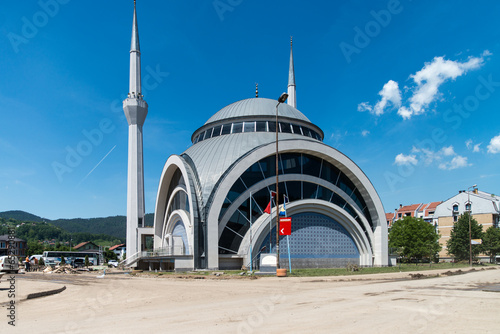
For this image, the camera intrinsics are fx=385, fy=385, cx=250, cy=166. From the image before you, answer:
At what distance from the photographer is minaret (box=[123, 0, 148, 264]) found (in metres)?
45.6

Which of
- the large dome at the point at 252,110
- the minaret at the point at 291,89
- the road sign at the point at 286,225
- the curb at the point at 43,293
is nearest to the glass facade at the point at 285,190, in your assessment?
the large dome at the point at 252,110

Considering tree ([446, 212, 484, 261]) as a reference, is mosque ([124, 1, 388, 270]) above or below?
above

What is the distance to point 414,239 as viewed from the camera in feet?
184

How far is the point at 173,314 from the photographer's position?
32.0 ft

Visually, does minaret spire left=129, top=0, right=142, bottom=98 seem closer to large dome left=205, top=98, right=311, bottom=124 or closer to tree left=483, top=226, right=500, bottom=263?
large dome left=205, top=98, right=311, bottom=124

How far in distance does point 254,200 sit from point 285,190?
3461 mm

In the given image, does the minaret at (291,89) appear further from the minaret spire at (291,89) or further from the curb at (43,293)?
the curb at (43,293)

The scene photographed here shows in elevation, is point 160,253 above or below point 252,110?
below

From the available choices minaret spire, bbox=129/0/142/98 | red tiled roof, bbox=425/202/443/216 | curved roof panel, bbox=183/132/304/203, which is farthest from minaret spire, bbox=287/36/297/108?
red tiled roof, bbox=425/202/443/216

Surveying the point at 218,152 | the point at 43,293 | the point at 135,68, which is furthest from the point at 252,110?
the point at 43,293

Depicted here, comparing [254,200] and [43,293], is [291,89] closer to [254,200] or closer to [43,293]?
[254,200]

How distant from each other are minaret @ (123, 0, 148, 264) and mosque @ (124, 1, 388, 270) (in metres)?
0.13

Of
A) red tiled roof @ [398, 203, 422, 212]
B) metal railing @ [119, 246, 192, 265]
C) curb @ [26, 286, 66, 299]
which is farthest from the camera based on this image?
red tiled roof @ [398, 203, 422, 212]

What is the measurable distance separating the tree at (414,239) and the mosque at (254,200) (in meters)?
18.7
